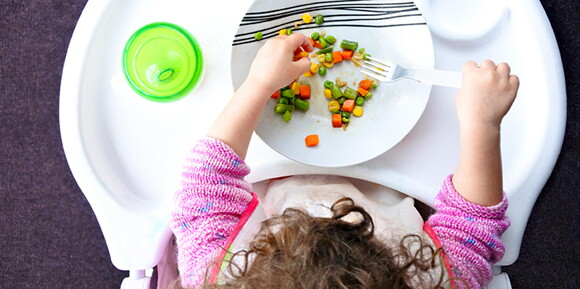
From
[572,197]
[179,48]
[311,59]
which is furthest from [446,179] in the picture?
[572,197]

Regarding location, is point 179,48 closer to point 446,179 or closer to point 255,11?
point 255,11

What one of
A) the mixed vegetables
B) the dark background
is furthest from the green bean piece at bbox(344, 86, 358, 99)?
the dark background

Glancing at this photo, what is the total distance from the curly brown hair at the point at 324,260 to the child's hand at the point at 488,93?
0.16 meters

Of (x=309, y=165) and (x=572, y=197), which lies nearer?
(x=309, y=165)

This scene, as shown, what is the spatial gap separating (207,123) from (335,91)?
172 millimetres

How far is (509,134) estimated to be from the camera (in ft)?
2.27

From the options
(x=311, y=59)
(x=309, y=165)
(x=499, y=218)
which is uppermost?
(x=311, y=59)

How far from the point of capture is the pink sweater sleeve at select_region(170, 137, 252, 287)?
0.60m

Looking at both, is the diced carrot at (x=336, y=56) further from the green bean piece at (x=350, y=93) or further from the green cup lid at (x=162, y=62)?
the green cup lid at (x=162, y=62)

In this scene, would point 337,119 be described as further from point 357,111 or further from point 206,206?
point 206,206

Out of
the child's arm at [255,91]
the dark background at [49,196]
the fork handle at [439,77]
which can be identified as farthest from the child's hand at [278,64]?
the dark background at [49,196]

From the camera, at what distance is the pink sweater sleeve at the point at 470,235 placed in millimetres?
600

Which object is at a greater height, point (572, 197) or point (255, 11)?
point (255, 11)

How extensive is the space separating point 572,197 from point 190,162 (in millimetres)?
851
